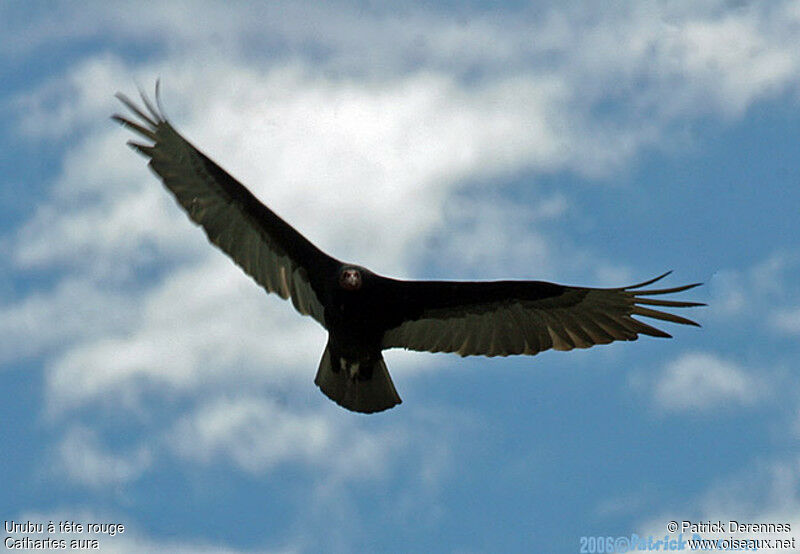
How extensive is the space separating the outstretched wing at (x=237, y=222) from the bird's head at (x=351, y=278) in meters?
0.42

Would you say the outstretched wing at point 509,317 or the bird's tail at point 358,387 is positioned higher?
the outstretched wing at point 509,317

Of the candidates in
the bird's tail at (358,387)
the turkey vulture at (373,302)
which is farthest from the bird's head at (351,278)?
the bird's tail at (358,387)

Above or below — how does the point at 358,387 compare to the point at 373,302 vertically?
below

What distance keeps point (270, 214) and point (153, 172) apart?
120cm

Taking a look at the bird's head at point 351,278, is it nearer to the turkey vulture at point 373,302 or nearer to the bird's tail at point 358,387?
the turkey vulture at point 373,302

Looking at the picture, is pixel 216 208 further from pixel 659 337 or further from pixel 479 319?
pixel 659 337

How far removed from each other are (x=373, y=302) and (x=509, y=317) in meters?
1.42

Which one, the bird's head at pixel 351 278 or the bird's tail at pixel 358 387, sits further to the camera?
the bird's tail at pixel 358 387

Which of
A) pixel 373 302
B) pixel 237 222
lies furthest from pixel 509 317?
pixel 237 222

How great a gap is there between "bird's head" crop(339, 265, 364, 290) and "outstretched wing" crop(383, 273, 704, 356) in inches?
20.3

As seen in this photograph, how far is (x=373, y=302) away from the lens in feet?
42.4

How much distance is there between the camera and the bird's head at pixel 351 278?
12617 mm

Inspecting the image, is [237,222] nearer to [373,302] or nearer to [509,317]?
[373,302]

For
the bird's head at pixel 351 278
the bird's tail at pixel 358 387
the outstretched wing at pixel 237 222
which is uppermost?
the outstretched wing at pixel 237 222
